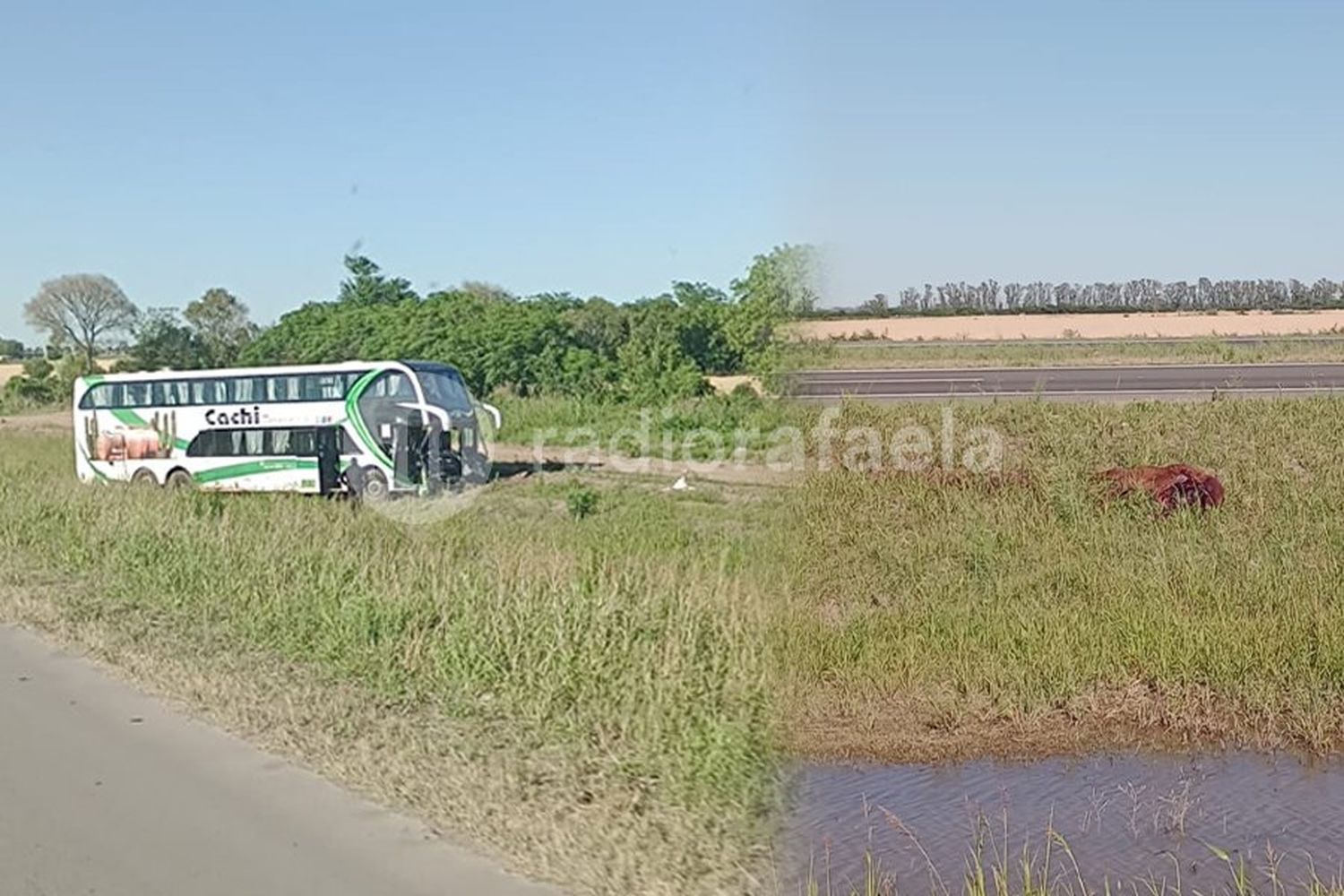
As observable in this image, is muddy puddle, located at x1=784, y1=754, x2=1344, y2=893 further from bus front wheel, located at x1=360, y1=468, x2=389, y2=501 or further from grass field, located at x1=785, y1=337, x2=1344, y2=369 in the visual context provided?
grass field, located at x1=785, y1=337, x2=1344, y2=369

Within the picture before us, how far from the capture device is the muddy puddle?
553 centimetres

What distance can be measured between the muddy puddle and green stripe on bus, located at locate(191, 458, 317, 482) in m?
16.3

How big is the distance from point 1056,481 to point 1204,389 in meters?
9.66

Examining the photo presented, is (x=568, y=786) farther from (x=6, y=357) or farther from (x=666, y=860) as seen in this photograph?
(x=6, y=357)

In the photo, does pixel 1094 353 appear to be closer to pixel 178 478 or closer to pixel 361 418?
pixel 361 418

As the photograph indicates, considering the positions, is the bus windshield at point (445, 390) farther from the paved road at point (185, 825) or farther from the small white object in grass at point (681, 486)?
the paved road at point (185, 825)

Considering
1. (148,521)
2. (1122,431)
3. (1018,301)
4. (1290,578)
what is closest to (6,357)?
(1018,301)

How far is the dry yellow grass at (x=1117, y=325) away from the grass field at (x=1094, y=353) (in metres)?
1.87

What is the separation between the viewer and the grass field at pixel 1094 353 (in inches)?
1128

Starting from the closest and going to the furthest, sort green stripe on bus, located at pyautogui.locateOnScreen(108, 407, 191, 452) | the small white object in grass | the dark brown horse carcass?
the dark brown horse carcass, the small white object in grass, green stripe on bus, located at pyautogui.locateOnScreen(108, 407, 191, 452)

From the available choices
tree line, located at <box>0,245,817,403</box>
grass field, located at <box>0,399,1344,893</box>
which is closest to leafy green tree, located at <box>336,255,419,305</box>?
tree line, located at <box>0,245,817,403</box>

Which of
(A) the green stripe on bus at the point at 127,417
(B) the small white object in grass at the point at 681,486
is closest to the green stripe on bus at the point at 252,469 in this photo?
(A) the green stripe on bus at the point at 127,417

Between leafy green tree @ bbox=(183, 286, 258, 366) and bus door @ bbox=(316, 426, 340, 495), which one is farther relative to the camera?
leafy green tree @ bbox=(183, 286, 258, 366)

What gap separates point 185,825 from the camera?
5324mm
